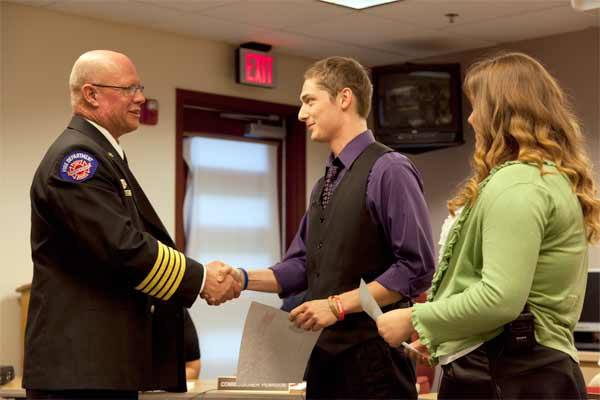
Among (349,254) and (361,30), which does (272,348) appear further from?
(361,30)

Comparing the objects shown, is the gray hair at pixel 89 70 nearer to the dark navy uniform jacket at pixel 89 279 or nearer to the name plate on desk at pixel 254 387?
the dark navy uniform jacket at pixel 89 279

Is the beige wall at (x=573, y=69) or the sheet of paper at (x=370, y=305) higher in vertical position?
the beige wall at (x=573, y=69)

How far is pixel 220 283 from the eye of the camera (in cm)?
282

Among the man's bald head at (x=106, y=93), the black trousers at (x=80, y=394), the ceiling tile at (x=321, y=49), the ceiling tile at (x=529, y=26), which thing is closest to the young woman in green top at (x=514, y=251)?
the black trousers at (x=80, y=394)

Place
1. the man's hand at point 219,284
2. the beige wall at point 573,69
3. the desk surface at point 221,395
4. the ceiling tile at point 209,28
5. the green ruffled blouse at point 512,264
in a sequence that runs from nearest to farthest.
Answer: the green ruffled blouse at point 512,264 → the man's hand at point 219,284 → the desk surface at point 221,395 → the ceiling tile at point 209,28 → the beige wall at point 573,69

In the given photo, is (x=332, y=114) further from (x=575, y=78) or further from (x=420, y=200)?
(x=575, y=78)

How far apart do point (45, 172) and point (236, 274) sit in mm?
716

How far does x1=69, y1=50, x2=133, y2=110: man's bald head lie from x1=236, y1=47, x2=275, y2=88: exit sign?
133 inches

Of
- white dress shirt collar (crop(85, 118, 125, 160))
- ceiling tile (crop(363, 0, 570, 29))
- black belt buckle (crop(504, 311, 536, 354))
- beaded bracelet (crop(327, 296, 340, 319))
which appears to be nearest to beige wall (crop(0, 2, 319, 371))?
ceiling tile (crop(363, 0, 570, 29))

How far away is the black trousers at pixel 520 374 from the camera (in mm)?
1919

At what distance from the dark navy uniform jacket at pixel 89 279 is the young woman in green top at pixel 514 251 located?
75 cm

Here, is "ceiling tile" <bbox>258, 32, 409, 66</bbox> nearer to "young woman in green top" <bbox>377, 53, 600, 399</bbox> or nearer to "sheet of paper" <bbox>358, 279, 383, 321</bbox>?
"sheet of paper" <bbox>358, 279, 383, 321</bbox>

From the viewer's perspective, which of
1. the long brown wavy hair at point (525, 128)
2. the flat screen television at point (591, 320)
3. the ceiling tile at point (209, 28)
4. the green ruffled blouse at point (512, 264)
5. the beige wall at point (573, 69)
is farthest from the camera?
the beige wall at point (573, 69)

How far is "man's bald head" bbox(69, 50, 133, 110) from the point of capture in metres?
2.74
